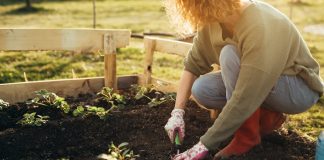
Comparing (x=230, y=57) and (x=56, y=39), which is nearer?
(x=230, y=57)

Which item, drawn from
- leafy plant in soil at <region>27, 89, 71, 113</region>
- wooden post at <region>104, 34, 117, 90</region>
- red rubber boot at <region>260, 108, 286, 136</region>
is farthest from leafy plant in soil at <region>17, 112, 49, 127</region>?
red rubber boot at <region>260, 108, 286, 136</region>

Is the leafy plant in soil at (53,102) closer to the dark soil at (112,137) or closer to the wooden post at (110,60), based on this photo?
the dark soil at (112,137)

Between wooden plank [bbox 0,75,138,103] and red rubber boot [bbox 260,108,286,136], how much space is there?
5.43 feet

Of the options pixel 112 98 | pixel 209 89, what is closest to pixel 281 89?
pixel 209 89

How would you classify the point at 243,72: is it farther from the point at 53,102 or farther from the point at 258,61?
the point at 53,102

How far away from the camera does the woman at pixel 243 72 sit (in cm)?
234

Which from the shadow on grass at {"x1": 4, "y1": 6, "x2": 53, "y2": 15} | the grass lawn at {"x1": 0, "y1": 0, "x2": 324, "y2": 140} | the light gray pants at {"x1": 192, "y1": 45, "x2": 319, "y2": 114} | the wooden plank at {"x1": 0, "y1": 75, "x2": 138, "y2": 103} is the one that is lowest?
the shadow on grass at {"x1": 4, "y1": 6, "x2": 53, "y2": 15}

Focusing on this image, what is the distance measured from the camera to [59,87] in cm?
387

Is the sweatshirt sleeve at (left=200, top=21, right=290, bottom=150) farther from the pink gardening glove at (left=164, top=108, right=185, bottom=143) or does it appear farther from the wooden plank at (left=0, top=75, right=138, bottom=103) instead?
the wooden plank at (left=0, top=75, right=138, bottom=103)

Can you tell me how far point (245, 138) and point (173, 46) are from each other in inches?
52.8

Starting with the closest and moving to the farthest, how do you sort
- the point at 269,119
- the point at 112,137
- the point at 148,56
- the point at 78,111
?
the point at 269,119 → the point at 112,137 → the point at 78,111 → the point at 148,56

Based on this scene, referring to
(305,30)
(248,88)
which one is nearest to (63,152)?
(248,88)

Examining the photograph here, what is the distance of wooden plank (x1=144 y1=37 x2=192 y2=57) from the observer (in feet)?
12.0

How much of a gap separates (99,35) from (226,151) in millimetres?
1663
